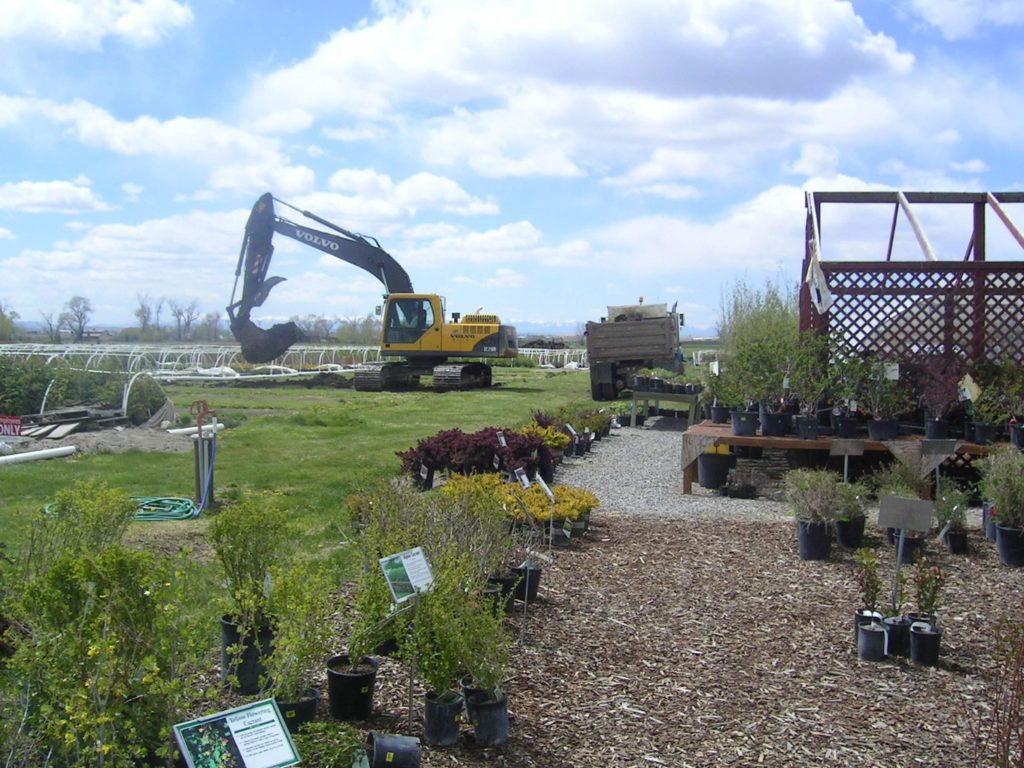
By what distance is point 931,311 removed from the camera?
432 inches

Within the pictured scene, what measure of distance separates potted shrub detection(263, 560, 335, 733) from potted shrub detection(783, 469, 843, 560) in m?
4.28

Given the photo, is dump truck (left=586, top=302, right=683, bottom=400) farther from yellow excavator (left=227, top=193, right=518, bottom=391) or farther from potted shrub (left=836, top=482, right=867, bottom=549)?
potted shrub (left=836, top=482, right=867, bottom=549)

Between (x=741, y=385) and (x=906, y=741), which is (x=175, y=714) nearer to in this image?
(x=906, y=741)

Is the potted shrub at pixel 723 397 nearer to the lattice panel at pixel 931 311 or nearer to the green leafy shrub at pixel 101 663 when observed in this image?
the lattice panel at pixel 931 311

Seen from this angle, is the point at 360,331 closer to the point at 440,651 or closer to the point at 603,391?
the point at 603,391

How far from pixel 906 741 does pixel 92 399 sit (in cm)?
1275

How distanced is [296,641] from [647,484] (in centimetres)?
791

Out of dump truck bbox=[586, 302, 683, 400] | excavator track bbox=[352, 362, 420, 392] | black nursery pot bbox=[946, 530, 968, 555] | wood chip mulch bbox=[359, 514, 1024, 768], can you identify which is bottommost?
wood chip mulch bbox=[359, 514, 1024, 768]

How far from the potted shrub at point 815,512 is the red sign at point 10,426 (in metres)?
7.90

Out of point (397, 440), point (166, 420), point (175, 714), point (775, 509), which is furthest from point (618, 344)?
point (175, 714)

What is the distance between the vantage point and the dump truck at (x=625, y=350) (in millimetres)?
21672

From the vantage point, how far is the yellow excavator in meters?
25.3

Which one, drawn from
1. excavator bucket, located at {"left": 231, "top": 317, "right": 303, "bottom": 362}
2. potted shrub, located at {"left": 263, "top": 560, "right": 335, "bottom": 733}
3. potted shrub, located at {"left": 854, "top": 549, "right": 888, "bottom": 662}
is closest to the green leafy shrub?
potted shrub, located at {"left": 263, "top": 560, "right": 335, "bottom": 733}

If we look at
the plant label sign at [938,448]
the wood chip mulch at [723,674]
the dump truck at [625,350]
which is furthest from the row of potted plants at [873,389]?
the dump truck at [625,350]
